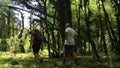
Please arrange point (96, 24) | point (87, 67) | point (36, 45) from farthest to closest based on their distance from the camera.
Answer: point (96, 24), point (36, 45), point (87, 67)

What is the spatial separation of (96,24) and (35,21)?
1084 centimetres

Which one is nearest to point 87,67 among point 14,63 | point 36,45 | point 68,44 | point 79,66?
point 79,66

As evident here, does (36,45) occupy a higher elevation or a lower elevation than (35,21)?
lower

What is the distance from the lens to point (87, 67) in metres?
15.3

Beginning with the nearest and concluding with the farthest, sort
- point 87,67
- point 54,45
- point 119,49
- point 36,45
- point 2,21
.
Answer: point 87,67 < point 36,45 < point 119,49 < point 54,45 < point 2,21

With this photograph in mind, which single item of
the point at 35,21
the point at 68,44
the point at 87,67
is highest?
the point at 35,21

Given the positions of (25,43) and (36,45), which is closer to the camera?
(36,45)

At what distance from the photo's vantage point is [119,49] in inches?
745

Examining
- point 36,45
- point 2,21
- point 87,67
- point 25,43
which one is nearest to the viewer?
point 87,67

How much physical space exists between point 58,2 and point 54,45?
329 centimetres

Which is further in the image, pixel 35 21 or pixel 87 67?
pixel 35 21

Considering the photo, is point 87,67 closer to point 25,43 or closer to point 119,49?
point 119,49

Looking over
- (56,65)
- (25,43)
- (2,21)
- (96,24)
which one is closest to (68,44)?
(56,65)

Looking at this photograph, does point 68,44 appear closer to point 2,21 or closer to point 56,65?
point 56,65
